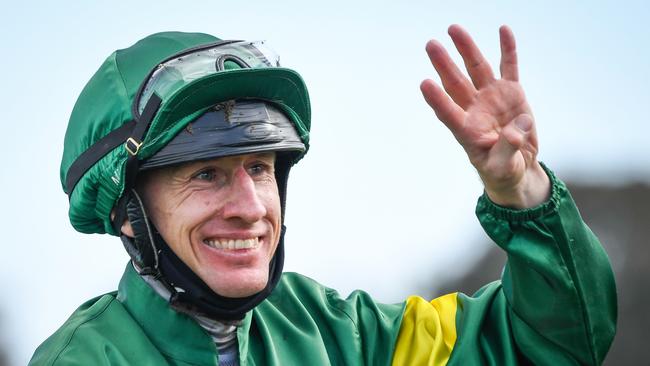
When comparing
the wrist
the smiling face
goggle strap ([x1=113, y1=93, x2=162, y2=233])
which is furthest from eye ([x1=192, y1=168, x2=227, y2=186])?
the wrist

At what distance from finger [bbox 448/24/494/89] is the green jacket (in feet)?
1.37

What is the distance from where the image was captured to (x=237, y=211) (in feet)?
17.3

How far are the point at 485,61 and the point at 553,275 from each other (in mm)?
741

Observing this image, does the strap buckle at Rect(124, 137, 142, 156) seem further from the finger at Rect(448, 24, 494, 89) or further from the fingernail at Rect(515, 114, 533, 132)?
the fingernail at Rect(515, 114, 533, 132)

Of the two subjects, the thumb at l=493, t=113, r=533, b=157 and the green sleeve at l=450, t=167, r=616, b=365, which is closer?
the thumb at l=493, t=113, r=533, b=157

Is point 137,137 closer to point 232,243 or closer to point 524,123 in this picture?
point 232,243

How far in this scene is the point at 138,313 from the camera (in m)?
5.39

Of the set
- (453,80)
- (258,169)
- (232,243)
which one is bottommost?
(232,243)

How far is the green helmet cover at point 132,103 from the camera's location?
17.3 ft

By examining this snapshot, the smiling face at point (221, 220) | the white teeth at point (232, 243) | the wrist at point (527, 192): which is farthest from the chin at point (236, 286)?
the wrist at point (527, 192)

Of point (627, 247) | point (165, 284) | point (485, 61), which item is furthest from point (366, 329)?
point (627, 247)

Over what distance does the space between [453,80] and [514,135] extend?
0.94ft

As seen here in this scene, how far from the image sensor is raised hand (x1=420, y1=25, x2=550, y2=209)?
5055 mm

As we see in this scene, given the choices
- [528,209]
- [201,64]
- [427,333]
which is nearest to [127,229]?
[201,64]
